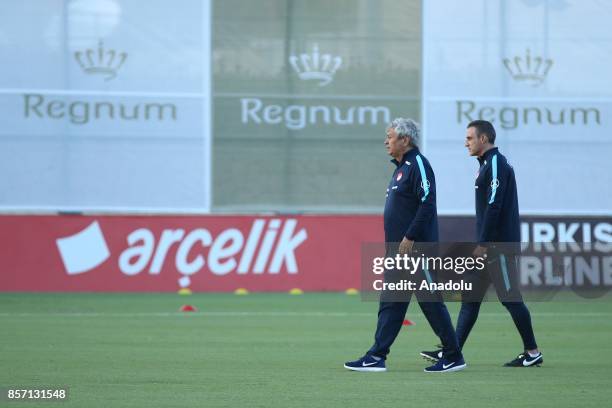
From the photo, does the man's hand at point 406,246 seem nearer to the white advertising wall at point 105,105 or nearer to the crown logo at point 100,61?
the white advertising wall at point 105,105

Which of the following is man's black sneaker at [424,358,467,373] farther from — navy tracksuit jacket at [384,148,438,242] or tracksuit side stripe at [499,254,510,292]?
navy tracksuit jacket at [384,148,438,242]

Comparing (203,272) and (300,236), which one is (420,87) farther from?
(203,272)

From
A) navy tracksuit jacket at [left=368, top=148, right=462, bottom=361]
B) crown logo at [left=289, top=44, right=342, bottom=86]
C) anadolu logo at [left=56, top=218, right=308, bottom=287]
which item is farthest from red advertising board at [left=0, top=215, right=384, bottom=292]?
navy tracksuit jacket at [left=368, top=148, right=462, bottom=361]

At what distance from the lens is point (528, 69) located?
2084cm

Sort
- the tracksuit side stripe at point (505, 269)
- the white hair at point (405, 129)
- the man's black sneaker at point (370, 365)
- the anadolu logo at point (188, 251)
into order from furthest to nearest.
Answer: the anadolu logo at point (188, 251) < the tracksuit side stripe at point (505, 269) < the man's black sneaker at point (370, 365) < the white hair at point (405, 129)

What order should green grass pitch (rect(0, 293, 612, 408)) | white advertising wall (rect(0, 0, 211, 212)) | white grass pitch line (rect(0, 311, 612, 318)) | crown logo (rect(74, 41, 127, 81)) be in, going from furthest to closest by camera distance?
crown logo (rect(74, 41, 127, 81)) → white advertising wall (rect(0, 0, 211, 212)) → white grass pitch line (rect(0, 311, 612, 318)) → green grass pitch (rect(0, 293, 612, 408))

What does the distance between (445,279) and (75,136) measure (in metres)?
7.10

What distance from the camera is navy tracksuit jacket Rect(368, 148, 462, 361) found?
927cm

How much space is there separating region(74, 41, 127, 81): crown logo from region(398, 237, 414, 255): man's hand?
11.8 metres

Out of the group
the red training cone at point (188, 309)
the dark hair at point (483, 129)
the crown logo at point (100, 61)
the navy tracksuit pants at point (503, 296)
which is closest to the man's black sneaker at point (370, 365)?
the navy tracksuit pants at point (503, 296)

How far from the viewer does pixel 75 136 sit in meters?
20.0

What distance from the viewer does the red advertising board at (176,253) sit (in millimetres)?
18719

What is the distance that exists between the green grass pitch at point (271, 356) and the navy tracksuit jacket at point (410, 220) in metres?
0.34

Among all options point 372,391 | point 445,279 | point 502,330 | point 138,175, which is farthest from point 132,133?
point 372,391
